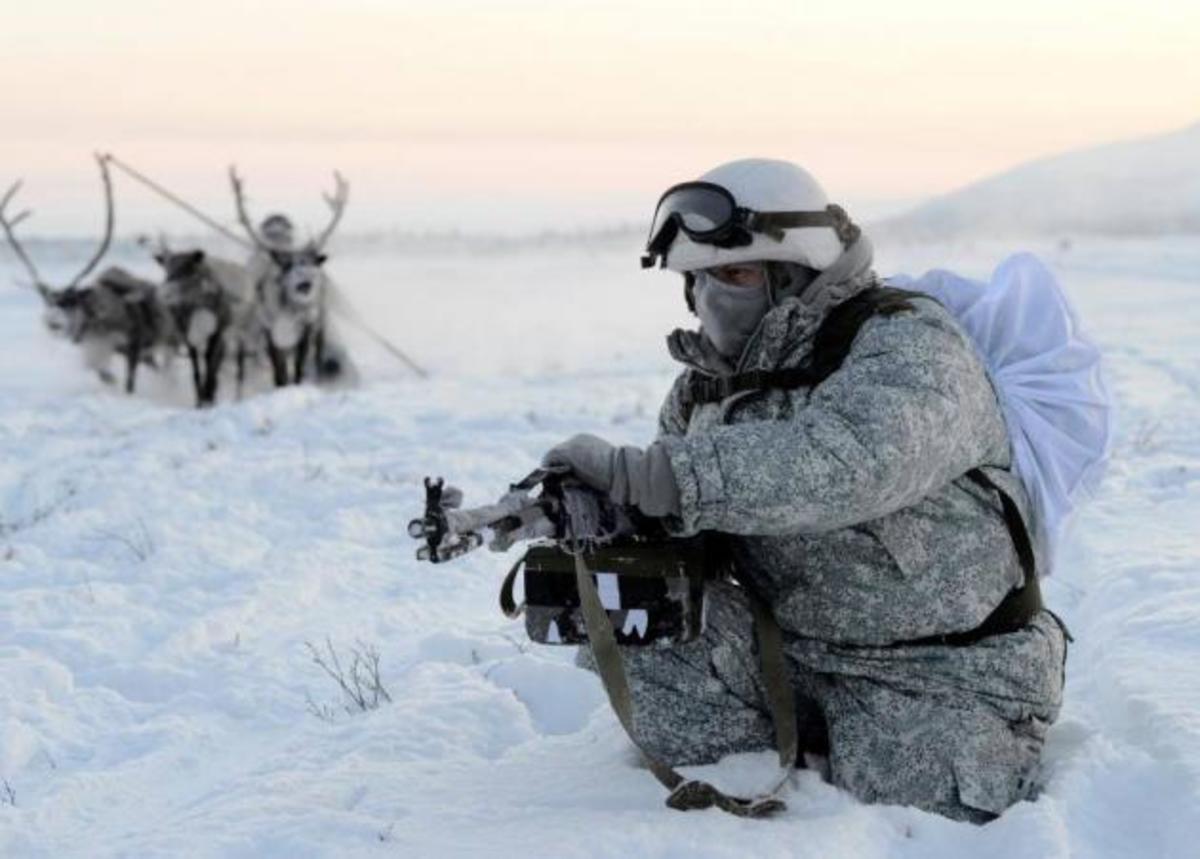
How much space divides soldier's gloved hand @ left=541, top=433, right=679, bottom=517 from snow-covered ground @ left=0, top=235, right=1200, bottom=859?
2.18 feet

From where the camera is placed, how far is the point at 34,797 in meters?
4.19

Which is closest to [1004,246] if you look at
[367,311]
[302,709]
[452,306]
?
[452,306]

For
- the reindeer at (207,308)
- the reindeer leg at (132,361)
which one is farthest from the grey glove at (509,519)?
the reindeer leg at (132,361)

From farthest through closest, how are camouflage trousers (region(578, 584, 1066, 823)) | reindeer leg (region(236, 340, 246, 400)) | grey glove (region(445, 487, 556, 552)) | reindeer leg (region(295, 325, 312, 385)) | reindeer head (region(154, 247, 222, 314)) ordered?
reindeer leg (region(236, 340, 246, 400)) → reindeer leg (region(295, 325, 312, 385)) → reindeer head (region(154, 247, 222, 314)) → camouflage trousers (region(578, 584, 1066, 823)) → grey glove (region(445, 487, 556, 552))

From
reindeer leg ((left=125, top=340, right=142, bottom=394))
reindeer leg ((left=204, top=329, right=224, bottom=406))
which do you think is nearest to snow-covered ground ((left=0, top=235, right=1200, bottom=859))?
reindeer leg ((left=204, top=329, right=224, bottom=406))

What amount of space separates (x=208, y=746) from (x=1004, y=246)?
26.2 meters

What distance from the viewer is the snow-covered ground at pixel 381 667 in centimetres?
337

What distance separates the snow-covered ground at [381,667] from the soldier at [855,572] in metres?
0.13

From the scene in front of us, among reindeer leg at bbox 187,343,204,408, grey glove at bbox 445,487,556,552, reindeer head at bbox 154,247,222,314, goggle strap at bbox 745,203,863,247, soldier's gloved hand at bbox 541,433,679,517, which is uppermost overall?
goggle strap at bbox 745,203,863,247

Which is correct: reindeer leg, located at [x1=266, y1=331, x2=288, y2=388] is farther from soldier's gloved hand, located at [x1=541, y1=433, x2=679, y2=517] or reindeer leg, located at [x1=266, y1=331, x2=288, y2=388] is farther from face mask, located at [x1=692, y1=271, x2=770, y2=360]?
soldier's gloved hand, located at [x1=541, y1=433, x2=679, y2=517]

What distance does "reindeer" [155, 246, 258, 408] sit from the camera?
630 inches

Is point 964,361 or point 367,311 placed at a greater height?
point 964,361

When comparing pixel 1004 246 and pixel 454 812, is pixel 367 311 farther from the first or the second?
pixel 454 812

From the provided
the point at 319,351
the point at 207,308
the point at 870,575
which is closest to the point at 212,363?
the point at 207,308
